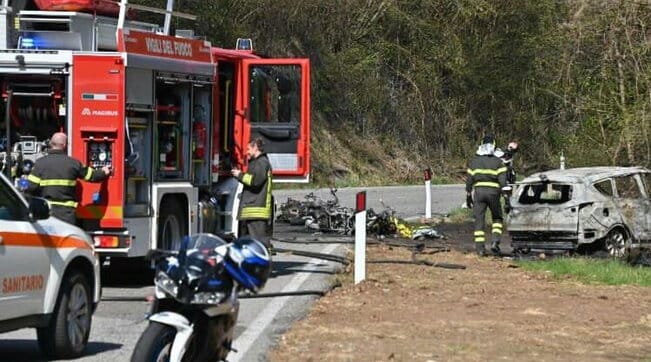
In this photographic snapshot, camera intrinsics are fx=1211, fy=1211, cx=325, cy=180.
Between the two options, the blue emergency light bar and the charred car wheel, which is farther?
the charred car wheel

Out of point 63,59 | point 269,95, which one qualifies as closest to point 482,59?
point 269,95

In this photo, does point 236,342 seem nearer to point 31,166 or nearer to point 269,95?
point 31,166

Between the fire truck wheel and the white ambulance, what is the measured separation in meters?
4.45

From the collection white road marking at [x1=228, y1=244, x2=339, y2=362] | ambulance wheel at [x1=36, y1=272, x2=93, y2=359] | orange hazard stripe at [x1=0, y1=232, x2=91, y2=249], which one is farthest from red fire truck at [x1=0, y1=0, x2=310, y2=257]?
orange hazard stripe at [x1=0, y1=232, x2=91, y2=249]

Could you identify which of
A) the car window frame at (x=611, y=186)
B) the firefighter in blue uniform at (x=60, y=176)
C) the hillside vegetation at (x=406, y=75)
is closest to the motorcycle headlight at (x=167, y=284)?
the firefighter in blue uniform at (x=60, y=176)

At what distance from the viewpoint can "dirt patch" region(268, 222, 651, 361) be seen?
32.6 ft

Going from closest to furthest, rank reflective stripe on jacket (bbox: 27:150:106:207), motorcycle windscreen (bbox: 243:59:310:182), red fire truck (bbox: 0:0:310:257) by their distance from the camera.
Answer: reflective stripe on jacket (bbox: 27:150:106:207)
red fire truck (bbox: 0:0:310:257)
motorcycle windscreen (bbox: 243:59:310:182)

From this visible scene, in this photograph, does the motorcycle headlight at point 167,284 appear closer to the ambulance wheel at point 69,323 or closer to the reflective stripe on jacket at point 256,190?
the ambulance wheel at point 69,323

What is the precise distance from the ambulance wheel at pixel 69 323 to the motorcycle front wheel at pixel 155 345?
98.3 inches

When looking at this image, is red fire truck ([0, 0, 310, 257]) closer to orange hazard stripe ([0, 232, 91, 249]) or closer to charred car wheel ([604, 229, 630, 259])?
orange hazard stripe ([0, 232, 91, 249])

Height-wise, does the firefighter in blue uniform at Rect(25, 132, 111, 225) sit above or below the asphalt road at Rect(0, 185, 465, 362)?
above

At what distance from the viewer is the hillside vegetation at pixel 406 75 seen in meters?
42.0

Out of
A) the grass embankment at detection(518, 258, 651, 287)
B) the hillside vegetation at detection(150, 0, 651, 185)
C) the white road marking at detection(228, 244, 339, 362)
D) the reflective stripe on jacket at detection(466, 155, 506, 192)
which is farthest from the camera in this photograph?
the hillside vegetation at detection(150, 0, 651, 185)

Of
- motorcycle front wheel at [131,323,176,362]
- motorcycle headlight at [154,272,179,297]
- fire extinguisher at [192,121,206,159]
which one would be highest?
fire extinguisher at [192,121,206,159]
